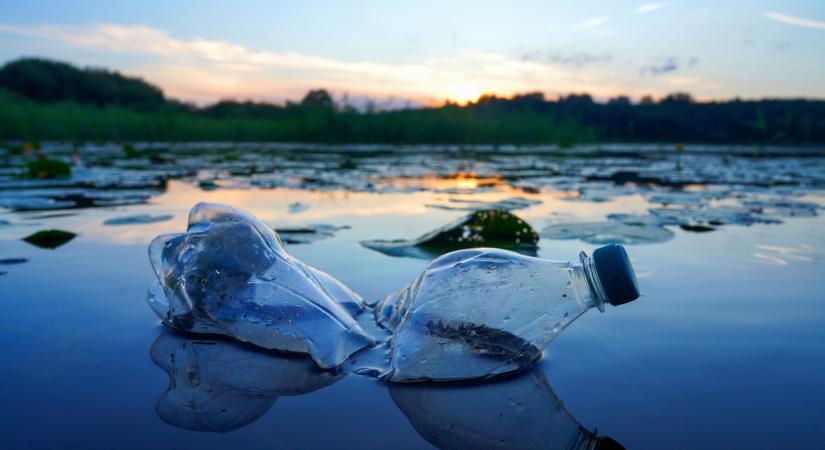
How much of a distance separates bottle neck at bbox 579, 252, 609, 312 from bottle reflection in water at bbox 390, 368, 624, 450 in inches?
9.0

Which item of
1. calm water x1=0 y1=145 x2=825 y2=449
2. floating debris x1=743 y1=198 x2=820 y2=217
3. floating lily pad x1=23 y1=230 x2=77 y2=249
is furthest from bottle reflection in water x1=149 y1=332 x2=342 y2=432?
floating debris x1=743 y1=198 x2=820 y2=217

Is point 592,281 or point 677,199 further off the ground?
point 592,281

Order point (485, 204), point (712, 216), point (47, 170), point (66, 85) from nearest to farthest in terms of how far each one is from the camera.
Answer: point (712, 216) → point (485, 204) → point (47, 170) → point (66, 85)

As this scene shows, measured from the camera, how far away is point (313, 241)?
2.62 meters

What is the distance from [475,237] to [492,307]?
125 centimetres

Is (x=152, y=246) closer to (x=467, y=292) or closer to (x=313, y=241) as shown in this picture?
(x=467, y=292)

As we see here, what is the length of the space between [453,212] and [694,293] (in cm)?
206

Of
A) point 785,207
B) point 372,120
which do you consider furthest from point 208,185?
point 372,120

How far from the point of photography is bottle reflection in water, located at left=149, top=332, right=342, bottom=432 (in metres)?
0.99

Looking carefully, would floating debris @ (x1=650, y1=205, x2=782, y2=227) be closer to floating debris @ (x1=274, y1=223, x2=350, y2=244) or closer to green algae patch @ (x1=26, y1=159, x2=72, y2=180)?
floating debris @ (x1=274, y1=223, x2=350, y2=244)

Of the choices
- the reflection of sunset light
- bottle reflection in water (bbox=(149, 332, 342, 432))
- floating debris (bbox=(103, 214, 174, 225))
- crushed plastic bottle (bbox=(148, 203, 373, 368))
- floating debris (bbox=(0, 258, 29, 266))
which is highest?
crushed plastic bottle (bbox=(148, 203, 373, 368))

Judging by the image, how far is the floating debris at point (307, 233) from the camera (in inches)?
103

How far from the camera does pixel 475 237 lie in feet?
8.27

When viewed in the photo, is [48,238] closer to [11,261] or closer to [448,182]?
[11,261]
